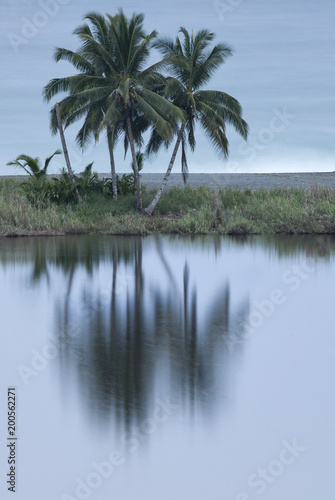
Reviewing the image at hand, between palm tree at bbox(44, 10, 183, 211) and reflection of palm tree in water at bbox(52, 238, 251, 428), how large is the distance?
2217cm

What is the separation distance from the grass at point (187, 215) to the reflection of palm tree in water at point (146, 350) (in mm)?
18557

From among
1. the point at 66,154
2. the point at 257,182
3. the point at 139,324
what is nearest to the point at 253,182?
the point at 257,182

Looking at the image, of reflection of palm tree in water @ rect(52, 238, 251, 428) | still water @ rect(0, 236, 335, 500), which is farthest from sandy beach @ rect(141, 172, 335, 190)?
reflection of palm tree in water @ rect(52, 238, 251, 428)

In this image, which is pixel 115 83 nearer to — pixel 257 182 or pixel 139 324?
pixel 139 324

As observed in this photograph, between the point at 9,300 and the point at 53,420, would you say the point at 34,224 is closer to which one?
the point at 9,300

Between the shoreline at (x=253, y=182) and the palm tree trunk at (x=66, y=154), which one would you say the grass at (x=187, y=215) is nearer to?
the palm tree trunk at (x=66, y=154)

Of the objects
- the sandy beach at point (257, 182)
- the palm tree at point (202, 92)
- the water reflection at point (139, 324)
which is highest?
the palm tree at point (202, 92)

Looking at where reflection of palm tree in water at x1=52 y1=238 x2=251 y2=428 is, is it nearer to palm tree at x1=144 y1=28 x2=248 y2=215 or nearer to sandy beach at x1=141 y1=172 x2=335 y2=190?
palm tree at x1=144 y1=28 x2=248 y2=215

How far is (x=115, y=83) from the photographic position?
35.8 m

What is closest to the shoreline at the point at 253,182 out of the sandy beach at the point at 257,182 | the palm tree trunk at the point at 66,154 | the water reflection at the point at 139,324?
the sandy beach at the point at 257,182

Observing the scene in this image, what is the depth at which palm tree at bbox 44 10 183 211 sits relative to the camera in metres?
34.6

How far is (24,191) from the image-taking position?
3753 cm

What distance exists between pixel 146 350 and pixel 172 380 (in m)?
1.52

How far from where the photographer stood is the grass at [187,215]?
3195 centimetres
